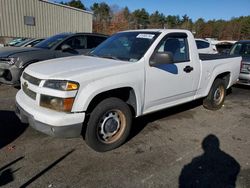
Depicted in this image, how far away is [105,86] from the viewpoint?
3607 millimetres

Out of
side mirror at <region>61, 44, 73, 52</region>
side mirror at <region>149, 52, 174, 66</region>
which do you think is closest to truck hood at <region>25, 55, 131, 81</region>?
side mirror at <region>149, 52, 174, 66</region>

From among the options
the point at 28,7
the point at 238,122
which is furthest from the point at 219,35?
the point at 238,122

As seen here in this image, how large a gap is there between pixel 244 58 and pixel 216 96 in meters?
3.39

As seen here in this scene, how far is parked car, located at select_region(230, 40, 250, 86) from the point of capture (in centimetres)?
845

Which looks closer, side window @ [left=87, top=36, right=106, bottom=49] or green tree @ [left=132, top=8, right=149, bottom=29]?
side window @ [left=87, top=36, right=106, bottom=49]

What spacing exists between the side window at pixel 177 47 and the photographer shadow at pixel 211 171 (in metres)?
1.76

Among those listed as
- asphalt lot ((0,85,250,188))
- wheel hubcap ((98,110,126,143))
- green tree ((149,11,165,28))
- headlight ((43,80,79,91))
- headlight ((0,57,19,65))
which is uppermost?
green tree ((149,11,165,28))

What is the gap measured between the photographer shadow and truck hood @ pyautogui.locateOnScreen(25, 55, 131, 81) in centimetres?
171

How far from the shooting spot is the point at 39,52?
7.18m

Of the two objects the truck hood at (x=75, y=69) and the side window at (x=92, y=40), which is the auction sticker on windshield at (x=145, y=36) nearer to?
the truck hood at (x=75, y=69)

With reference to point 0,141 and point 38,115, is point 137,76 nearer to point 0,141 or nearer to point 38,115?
point 38,115

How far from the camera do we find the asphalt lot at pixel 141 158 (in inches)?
127

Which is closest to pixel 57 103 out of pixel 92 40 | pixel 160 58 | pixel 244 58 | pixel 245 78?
pixel 160 58

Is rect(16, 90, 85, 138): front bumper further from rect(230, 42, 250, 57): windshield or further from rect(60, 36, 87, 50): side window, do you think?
rect(230, 42, 250, 57): windshield
